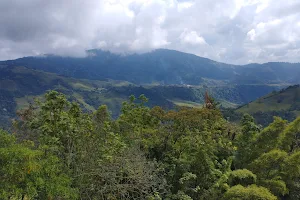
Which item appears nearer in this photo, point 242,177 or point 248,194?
point 248,194

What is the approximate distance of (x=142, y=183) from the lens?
52.6 ft

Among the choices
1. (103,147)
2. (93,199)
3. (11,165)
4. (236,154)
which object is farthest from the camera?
(236,154)

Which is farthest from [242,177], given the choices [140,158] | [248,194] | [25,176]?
[25,176]

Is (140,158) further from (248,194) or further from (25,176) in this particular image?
(25,176)

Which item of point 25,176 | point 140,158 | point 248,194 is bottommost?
point 248,194

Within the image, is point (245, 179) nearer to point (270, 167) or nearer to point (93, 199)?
point (270, 167)

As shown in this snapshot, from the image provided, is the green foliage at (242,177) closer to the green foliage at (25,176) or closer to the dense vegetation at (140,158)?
the dense vegetation at (140,158)

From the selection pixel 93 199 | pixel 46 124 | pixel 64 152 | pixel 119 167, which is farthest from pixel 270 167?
pixel 46 124

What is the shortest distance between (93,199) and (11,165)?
Result: 5559 mm

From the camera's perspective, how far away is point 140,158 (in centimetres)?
1717

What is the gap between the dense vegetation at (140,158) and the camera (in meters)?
12.8

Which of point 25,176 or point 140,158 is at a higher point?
point 25,176

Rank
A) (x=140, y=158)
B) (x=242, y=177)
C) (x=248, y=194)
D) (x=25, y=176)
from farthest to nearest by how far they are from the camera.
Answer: (x=242, y=177) → (x=140, y=158) → (x=248, y=194) → (x=25, y=176)

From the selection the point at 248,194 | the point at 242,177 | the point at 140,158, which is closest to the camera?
the point at 248,194
